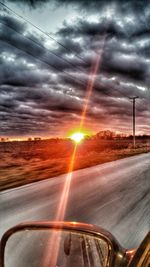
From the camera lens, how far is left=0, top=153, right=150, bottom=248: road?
506 centimetres

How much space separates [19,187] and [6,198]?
5.60ft

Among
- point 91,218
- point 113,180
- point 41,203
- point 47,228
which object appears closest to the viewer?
point 47,228

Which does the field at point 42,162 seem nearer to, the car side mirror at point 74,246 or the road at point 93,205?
the road at point 93,205

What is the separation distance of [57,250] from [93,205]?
3.62 metres

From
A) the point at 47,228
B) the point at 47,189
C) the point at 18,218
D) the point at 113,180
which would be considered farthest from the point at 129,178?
the point at 47,228

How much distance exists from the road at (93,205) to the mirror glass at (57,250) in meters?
1.47

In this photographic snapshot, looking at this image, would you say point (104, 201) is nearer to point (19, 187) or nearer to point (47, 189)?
point (47, 189)

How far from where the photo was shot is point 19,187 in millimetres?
9266

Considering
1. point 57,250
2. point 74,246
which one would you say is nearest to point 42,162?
point 57,250

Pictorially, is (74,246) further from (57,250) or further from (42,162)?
(42,162)

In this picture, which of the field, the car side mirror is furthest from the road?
the field

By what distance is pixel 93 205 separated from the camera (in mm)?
6602

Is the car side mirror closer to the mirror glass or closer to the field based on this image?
the mirror glass

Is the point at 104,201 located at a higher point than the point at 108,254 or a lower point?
lower
